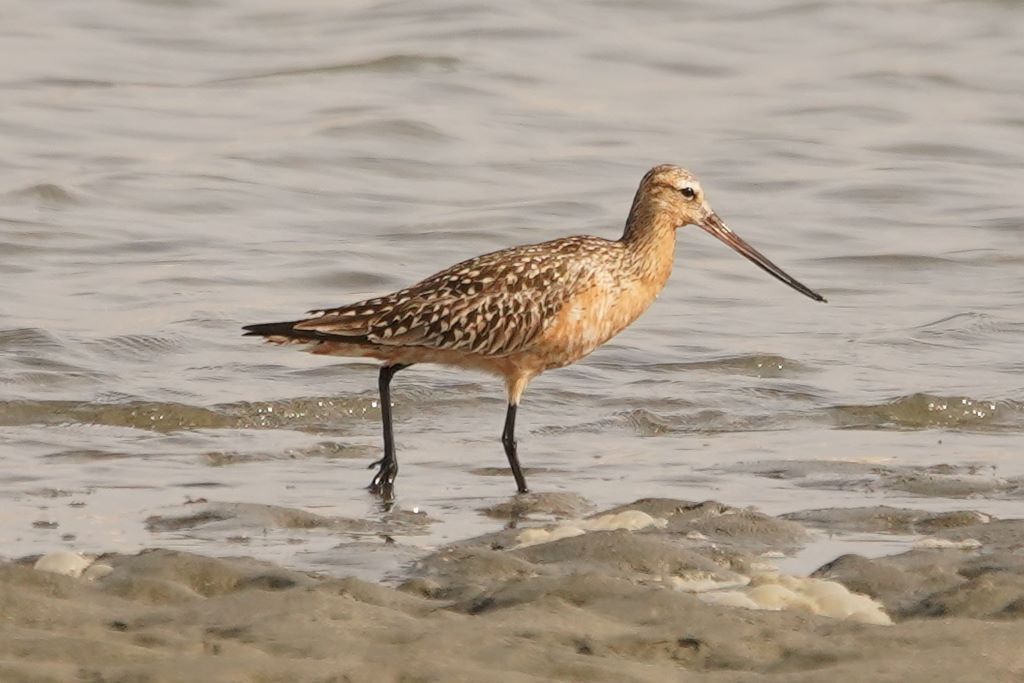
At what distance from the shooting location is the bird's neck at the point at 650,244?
30.0 ft

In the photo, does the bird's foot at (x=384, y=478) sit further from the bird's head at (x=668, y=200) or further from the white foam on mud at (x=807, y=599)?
the white foam on mud at (x=807, y=599)

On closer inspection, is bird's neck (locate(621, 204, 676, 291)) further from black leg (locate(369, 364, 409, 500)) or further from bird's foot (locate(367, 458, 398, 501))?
bird's foot (locate(367, 458, 398, 501))

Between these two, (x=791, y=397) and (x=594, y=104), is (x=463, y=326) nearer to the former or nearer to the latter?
(x=791, y=397)

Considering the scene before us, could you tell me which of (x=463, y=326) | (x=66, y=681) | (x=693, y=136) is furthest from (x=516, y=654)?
(x=693, y=136)

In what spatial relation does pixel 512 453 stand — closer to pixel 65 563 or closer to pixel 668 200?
pixel 668 200

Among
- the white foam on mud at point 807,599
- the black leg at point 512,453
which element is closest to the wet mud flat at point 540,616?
the white foam on mud at point 807,599

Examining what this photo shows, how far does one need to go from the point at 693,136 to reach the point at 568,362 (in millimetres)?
9013

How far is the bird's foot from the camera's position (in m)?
8.19

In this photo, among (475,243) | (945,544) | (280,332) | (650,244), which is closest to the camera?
(945,544)

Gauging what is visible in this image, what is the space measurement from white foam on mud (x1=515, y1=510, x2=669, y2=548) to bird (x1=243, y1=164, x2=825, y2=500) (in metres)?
1.31

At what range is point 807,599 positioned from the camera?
5.80 m

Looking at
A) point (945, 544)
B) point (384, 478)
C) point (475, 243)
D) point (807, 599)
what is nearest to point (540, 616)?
point (807, 599)

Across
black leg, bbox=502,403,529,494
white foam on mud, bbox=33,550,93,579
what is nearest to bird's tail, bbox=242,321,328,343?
black leg, bbox=502,403,529,494

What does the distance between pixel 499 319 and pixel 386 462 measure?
80 centimetres
